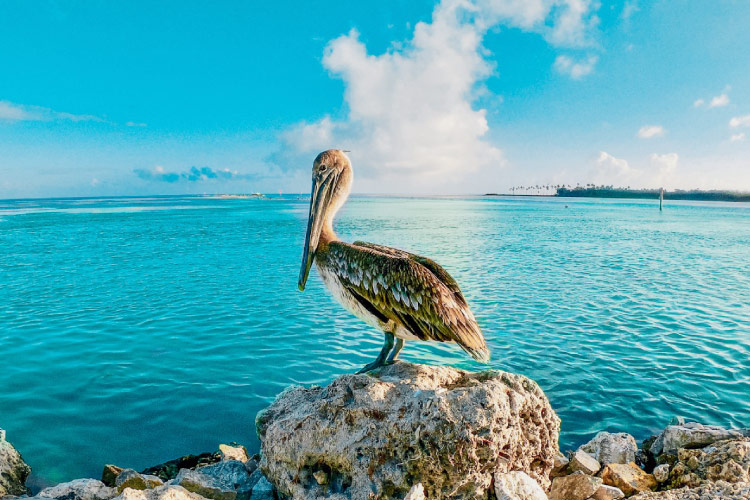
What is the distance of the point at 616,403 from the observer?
667 centimetres

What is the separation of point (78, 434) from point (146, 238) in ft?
87.4

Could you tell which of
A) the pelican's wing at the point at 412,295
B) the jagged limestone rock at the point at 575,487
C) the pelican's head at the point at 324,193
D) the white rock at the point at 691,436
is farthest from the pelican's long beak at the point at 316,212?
the white rock at the point at 691,436

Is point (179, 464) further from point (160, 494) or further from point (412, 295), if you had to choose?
point (412, 295)

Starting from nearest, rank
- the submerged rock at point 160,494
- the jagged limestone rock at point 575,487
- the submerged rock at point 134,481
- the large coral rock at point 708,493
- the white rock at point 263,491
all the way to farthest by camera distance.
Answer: the submerged rock at point 160,494
the large coral rock at point 708,493
the jagged limestone rock at point 575,487
the white rock at point 263,491
the submerged rock at point 134,481

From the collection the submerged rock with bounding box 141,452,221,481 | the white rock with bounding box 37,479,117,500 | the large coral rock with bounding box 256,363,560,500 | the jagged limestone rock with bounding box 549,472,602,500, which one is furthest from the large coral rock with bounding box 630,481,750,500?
the white rock with bounding box 37,479,117,500

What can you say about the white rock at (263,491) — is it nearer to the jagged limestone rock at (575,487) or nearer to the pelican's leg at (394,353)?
the pelican's leg at (394,353)

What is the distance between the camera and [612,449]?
4.86 m

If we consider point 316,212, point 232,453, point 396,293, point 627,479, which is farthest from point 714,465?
point 232,453

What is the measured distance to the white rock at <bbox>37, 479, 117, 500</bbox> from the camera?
420cm

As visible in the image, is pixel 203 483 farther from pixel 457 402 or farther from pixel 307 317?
pixel 307 317

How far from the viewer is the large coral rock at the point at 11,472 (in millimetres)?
4688

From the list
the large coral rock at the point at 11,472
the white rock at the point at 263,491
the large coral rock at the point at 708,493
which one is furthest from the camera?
the large coral rock at the point at 11,472

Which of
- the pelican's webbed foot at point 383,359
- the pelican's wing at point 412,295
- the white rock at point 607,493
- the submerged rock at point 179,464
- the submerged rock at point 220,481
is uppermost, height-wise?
the pelican's wing at point 412,295

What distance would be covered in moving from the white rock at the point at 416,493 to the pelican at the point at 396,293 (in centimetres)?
118
